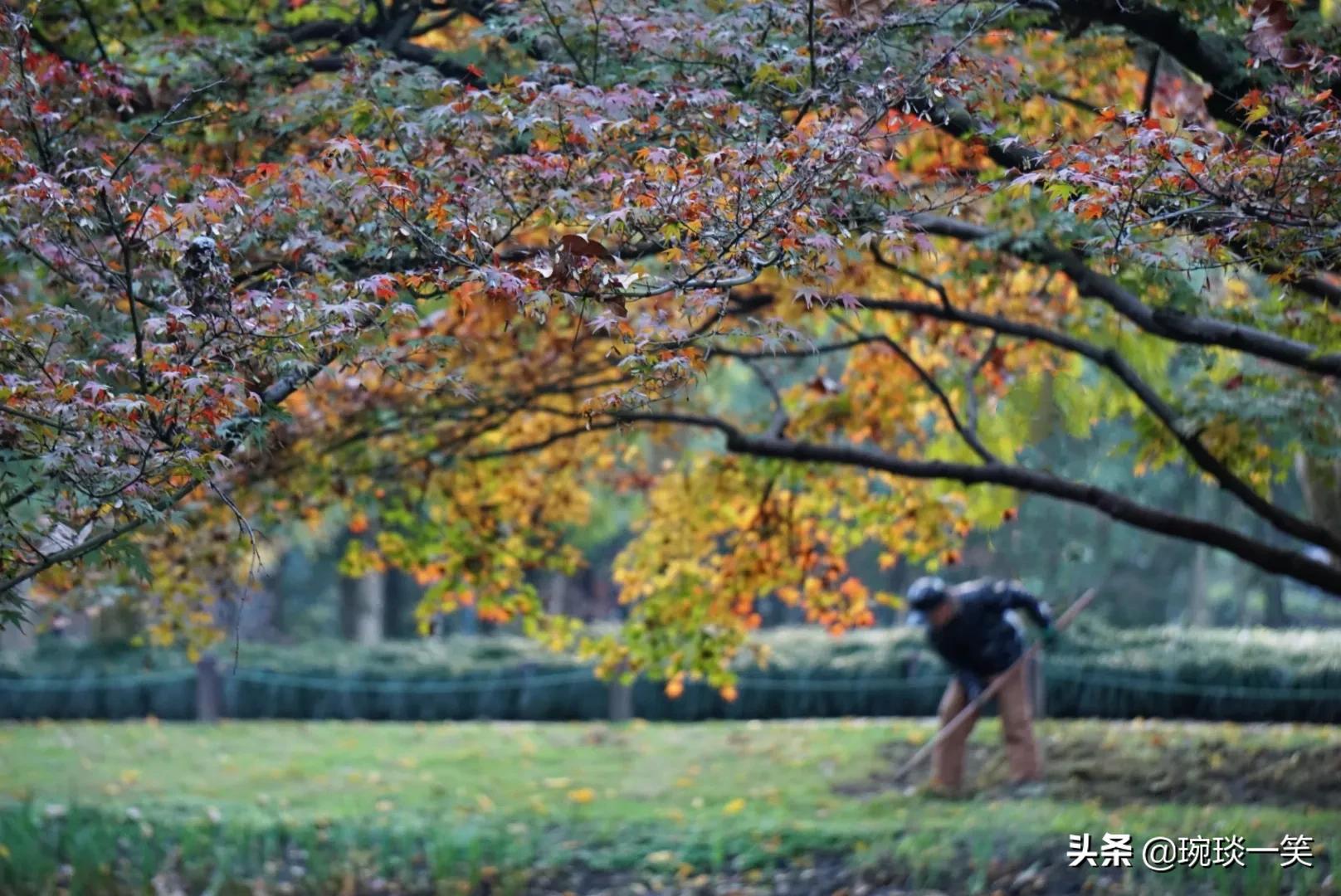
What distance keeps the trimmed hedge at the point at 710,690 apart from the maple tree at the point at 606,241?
411 cm

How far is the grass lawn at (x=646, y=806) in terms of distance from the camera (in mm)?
7520

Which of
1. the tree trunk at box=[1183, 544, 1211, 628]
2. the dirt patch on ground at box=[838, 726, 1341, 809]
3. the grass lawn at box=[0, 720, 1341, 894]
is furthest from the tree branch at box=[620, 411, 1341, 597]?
the tree trunk at box=[1183, 544, 1211, 628]

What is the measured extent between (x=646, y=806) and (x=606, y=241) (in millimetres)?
5916

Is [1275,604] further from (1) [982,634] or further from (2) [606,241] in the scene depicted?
(2) [606,241]

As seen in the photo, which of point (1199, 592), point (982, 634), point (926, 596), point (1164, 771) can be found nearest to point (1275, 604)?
point (1199, 592)

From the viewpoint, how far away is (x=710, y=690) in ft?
47.9

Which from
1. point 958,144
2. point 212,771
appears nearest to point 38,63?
point 958,144

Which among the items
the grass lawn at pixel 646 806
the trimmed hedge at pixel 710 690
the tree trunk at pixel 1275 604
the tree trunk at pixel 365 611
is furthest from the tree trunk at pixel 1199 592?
the grass lawn at pixel 646 806

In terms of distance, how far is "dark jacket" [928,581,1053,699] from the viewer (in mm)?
9570

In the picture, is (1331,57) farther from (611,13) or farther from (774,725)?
(774,725)

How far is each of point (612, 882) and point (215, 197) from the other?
5.13 metres

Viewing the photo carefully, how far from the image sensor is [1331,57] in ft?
13.6

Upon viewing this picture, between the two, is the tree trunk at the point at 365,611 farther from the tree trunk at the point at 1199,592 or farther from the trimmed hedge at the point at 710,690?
the tree trunk at the point at 1199,592

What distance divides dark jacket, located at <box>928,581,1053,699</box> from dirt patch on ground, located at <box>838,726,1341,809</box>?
78cm
